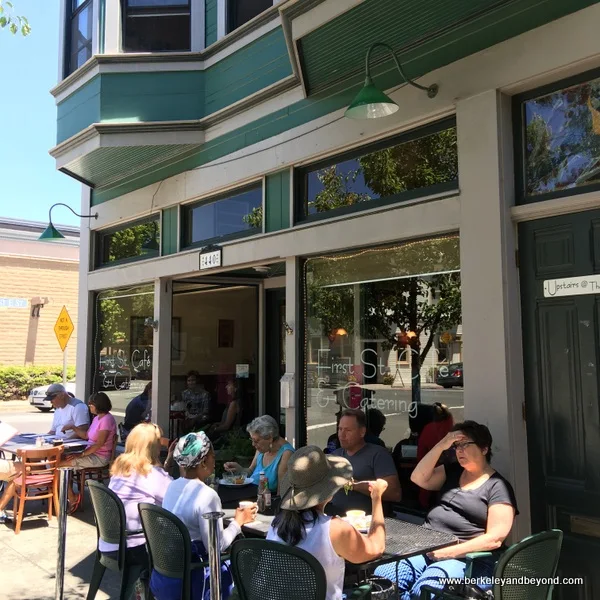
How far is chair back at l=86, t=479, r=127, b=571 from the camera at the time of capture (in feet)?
12.5

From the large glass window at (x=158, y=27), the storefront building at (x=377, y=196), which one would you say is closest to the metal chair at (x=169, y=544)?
the storefront building at (x=377, y=196)

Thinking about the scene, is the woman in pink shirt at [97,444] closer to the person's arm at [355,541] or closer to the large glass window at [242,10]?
the large glass window at [242,10]

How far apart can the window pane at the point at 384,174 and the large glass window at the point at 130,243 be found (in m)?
2.99

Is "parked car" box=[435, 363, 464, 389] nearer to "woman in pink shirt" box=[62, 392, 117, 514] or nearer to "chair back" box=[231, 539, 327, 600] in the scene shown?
"chair back" box=[231, 539, 327, 600]

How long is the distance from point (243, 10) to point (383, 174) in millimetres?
3139

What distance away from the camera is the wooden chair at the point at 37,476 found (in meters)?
6.29

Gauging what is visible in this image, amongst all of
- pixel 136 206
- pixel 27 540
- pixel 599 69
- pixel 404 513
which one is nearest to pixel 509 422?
pixel 404 513

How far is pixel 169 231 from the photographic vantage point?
25.8ft

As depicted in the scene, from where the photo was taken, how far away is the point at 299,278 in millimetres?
6004

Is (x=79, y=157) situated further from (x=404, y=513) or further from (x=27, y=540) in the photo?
(x=404, y=513)

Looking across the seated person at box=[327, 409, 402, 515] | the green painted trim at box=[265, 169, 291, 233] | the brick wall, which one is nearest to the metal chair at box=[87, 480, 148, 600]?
the seated person at box=[327, 409, 402, 515]

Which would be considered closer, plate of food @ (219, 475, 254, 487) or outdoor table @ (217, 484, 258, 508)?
outdoor table @ (217, 484, 258, 508)

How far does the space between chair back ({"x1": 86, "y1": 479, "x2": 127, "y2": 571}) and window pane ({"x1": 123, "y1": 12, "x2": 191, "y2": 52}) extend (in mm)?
5669

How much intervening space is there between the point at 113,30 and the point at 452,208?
532cm
